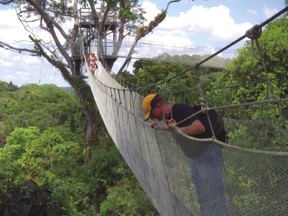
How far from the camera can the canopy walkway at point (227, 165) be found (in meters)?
1.03

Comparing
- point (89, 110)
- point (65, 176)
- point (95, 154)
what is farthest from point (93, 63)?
point (89, 110)

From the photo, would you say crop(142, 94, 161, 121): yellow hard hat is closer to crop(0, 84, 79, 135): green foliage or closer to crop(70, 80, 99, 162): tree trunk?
crop(70, 80, 99, 162): tree trunk

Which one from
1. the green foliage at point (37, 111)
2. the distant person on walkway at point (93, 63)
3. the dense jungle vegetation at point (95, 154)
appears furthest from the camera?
the green foliage at point (37, 111)

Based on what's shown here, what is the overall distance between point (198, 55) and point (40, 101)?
1078 cm

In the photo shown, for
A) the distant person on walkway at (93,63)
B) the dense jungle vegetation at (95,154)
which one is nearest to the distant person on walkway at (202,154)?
the dense jungle vegetation at (95,154)

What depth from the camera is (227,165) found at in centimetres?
126

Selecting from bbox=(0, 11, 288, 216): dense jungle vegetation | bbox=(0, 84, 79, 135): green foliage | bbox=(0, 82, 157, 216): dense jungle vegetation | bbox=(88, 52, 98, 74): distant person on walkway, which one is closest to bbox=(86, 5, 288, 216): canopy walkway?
bbox=(0, 11, 288, 216): dense jungle vegetation

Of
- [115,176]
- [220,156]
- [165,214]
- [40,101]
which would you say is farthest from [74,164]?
[40,101]

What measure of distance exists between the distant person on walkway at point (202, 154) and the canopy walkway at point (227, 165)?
3cm

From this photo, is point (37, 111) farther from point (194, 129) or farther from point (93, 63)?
point (194, 129)

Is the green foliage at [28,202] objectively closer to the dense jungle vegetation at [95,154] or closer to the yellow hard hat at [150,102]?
the dense jungle vegetation at [95,154]

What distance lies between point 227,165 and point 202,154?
191 mm

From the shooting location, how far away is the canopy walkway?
1.03 meters

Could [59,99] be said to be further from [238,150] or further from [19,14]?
[238,150]
